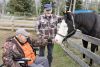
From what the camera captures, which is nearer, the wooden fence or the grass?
the wooden fence

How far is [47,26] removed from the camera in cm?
675

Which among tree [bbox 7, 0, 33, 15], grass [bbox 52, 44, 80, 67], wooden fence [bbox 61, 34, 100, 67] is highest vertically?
wooden fence [bbox 61, 34, 100, 67]

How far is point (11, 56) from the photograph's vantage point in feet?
14.5

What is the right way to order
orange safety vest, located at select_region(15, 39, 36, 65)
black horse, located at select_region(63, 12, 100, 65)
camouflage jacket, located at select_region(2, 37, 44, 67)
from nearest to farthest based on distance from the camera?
camouflage jacket, located at select_region(2, 37, 44, 67) → orange safety vest, located at select_region(15, 39, 36, 65) → black horse, located at select_region(63, 12, 100, 65)

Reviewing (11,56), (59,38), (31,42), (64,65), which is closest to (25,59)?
(11,56)

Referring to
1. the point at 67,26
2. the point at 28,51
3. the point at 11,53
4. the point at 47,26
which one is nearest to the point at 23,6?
the point at 67,26

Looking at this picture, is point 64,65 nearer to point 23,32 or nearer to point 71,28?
point 71,28

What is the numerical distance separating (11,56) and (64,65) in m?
3.62

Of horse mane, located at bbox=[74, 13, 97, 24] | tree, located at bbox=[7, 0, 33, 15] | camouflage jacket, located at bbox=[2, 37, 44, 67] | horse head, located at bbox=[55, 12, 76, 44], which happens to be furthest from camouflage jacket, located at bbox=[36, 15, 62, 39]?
tree, located at bbox=[7, 0, 33, 15]

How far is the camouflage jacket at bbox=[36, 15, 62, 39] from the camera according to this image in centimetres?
672

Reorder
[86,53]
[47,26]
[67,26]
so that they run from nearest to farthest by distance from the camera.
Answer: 1. [47,26]
2. [86,53]
3. [67,26]

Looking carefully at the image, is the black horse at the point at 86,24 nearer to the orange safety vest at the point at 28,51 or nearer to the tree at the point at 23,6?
the orange safety vest at the point at 28,51

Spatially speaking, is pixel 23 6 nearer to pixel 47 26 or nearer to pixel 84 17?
pixel 84 17

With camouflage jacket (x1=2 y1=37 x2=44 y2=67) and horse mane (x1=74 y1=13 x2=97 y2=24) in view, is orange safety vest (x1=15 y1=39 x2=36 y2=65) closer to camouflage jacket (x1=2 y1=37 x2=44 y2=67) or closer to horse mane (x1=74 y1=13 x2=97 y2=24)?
camouflage jacket (x1=2 y1=37 x2=44 y2=67)
